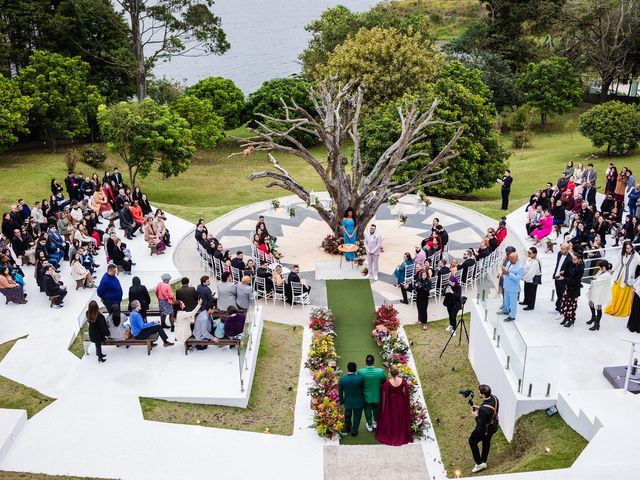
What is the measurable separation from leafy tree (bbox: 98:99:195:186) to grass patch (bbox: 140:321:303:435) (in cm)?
1637

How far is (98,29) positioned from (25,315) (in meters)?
28.2

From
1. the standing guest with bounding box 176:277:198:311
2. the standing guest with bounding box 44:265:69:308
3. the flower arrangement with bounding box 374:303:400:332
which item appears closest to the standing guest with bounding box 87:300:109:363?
Answer: the standing guest with bounding box 176:277:198:311

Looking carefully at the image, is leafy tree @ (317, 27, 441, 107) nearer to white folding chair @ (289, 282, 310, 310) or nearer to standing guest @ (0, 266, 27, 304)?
white folding chair @ (289, 282, 310, 310)

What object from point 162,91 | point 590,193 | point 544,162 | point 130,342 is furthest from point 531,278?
point 162,91

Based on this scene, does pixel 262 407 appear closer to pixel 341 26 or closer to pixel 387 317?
pixel 387 317

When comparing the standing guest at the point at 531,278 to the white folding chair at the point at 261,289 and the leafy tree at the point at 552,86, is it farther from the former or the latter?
the leafy tree at the point at 552,86

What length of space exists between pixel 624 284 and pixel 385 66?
2711cm

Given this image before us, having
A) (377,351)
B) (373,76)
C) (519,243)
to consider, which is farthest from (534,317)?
(373,76)

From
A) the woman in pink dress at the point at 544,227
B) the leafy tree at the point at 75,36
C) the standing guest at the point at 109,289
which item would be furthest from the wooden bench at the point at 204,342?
the leafy tree at the point at 75,36

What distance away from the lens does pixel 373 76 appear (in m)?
39.0

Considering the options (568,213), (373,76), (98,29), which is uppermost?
(98,29)

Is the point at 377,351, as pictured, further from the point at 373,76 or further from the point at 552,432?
the point at 373,76

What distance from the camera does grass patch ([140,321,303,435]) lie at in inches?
527

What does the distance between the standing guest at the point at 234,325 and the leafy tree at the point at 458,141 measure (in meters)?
15.0
